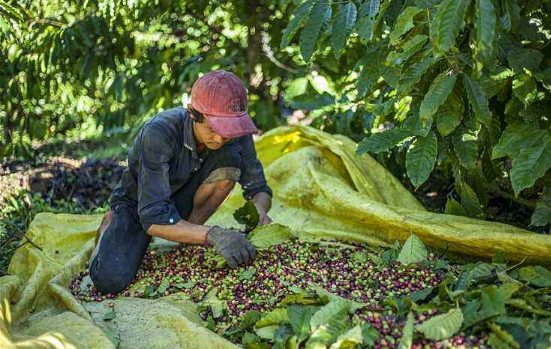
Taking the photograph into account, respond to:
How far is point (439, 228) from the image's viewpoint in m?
2.58

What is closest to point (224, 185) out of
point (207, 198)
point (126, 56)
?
point (207, 198)

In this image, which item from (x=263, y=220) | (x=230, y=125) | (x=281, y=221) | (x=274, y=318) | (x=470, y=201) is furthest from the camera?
(x=281, y=221)

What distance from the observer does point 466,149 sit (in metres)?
2.31

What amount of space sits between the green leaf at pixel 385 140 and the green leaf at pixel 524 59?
40cm

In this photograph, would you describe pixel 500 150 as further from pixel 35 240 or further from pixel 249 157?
pixel 35 240

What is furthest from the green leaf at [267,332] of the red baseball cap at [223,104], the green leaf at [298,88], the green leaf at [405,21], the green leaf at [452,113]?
the green leaf at [298,88]

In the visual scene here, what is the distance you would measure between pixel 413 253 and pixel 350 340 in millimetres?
686

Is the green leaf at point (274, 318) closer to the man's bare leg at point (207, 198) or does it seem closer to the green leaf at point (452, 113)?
the green leaf at point (452, 113)

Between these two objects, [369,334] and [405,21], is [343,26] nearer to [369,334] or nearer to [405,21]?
[405,21]

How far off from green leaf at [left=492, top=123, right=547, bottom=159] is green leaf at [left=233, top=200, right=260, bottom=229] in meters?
0.98

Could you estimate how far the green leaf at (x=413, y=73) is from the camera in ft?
6.68

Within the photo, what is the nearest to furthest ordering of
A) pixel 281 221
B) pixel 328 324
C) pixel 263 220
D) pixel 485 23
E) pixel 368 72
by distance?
pixel 485 23, pixel 328 324, pixel 368 72, pixel 263 220, pixel 281 221

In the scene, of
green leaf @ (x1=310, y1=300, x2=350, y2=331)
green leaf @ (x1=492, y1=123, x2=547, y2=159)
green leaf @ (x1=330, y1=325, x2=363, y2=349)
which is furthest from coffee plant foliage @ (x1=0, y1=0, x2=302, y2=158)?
green leaf @ (x1=330, y1=325, x2=363, y2=349)

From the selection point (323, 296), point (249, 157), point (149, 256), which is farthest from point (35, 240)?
point (323, 296)
